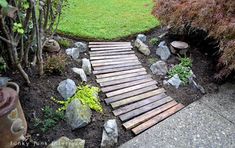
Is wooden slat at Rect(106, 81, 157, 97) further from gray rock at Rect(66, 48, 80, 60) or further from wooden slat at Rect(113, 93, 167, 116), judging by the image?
gray rock at Rect(66, 48, 80, 60)

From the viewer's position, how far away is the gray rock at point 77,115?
2898 millimetres

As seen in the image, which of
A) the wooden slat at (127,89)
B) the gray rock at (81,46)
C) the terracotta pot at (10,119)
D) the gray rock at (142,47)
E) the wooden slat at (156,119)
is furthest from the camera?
the gray rock at (142,47)

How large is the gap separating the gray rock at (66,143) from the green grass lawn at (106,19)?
8.39 ft

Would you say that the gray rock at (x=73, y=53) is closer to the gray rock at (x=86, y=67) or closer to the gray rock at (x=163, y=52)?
the gray rock at (x=86, y=67)

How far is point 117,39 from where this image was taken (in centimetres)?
504

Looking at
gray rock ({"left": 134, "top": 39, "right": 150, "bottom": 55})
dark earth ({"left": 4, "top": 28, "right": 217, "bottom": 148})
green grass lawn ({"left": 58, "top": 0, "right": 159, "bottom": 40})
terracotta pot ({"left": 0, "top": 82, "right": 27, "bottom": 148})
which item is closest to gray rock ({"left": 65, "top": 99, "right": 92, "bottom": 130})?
dark earth ({"left": 4, "top": 28, "right": 217, "bottom": 148})

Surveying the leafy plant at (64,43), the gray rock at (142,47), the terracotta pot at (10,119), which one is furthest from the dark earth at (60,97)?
the gray rock at (142,47)

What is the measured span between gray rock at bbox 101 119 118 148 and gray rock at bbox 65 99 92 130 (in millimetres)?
246

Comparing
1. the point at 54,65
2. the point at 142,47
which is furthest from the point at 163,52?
the point at 54,65

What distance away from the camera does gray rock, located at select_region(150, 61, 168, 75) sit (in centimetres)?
417

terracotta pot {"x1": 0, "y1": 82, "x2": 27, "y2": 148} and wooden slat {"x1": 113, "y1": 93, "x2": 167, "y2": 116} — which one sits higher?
terracotta pot {"x1": 0, "y1": 82, "x2": 27, "y2": 148}

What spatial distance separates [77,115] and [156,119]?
1.02m

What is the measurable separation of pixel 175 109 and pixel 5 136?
212 cm

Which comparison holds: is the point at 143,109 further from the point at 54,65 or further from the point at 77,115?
the point at 54,65
